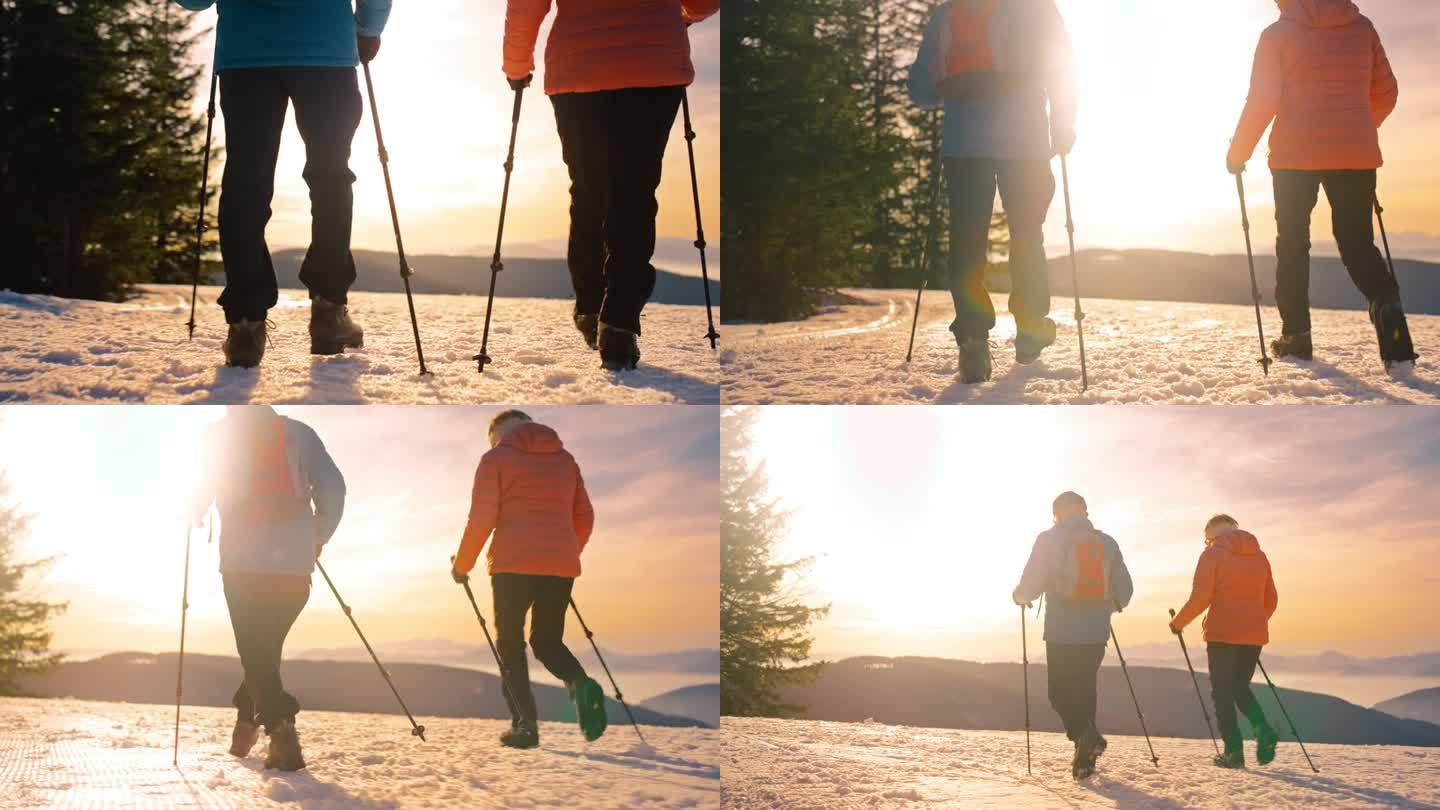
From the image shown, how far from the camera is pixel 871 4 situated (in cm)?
1342

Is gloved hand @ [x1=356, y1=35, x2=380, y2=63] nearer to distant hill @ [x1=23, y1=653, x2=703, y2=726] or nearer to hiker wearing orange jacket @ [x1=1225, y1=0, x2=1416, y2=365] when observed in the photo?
distant hill @ [x1=23, y1=653, x2=703, y2=726]

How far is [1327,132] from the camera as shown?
7035 mm

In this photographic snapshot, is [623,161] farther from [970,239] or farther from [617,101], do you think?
[970,239]

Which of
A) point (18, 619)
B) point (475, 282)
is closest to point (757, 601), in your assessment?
point (475, 282)

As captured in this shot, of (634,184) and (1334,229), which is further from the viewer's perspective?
(1334,229)

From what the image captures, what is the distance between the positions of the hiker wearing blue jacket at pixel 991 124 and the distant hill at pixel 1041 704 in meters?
2.05

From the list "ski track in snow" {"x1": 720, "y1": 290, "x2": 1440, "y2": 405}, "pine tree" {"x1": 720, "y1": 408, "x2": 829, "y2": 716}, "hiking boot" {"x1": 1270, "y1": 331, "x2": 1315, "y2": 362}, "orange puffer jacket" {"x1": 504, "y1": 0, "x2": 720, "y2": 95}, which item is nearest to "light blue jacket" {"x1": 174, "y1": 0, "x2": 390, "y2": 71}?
"orange puffer jacket" {"x1": 504, "y1": 0, "x2": 720, "y2": 95}

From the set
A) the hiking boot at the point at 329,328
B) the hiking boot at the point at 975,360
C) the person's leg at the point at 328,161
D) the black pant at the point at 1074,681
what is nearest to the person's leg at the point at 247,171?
the person's leg at the point at 328,161

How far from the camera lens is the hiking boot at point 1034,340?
6.89m

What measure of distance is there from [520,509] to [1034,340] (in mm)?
3129

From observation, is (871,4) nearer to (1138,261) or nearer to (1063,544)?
(1063,544)

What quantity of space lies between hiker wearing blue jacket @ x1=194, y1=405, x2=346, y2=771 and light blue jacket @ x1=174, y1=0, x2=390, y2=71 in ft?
5.47

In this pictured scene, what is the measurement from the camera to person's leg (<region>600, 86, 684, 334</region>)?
5852 millimetres

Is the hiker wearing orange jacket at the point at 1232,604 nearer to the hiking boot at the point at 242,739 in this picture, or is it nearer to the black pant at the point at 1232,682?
the black pant at the point at 1232,682
